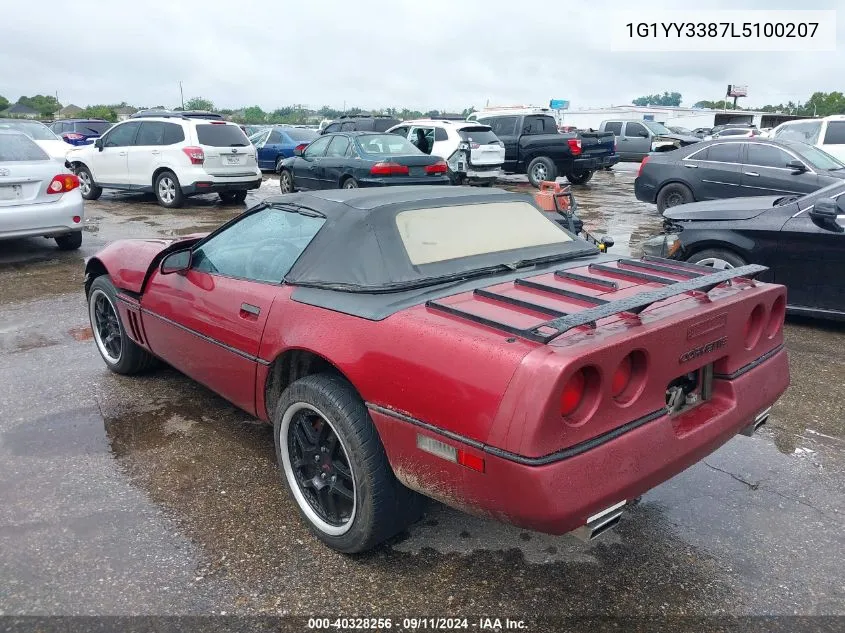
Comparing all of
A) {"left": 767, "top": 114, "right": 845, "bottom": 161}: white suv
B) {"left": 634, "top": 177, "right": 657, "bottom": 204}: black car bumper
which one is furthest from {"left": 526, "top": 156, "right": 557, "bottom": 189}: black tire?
{"left": 634, "top": 177, "right": 657, "bottom": 204}: black car bumper

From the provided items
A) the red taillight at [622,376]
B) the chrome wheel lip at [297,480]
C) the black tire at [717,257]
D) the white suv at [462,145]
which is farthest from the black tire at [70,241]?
the white suv at [462,145]

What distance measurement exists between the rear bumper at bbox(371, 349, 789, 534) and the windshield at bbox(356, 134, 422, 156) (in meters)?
10.3

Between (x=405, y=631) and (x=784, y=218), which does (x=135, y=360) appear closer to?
(x=405, y=631)

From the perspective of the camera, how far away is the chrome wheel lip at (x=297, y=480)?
2.73 meters

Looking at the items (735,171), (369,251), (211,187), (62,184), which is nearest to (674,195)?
(735,171)

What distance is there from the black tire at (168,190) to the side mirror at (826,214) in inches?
410

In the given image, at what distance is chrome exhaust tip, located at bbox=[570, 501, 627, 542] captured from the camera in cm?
229

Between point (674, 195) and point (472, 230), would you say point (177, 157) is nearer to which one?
point (674, 195)

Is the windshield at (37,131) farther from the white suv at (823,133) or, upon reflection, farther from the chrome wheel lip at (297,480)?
the white suv at (823,133)

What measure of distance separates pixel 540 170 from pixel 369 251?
15403mm

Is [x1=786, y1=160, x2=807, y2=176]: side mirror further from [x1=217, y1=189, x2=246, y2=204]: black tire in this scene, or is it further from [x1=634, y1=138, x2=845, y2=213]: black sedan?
[x1=217, y1=189, x2=246, y2=204]: black tire

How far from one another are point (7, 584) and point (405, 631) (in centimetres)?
155

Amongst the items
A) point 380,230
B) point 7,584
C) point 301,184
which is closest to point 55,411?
point 7,584

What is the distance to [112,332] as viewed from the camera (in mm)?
4816
